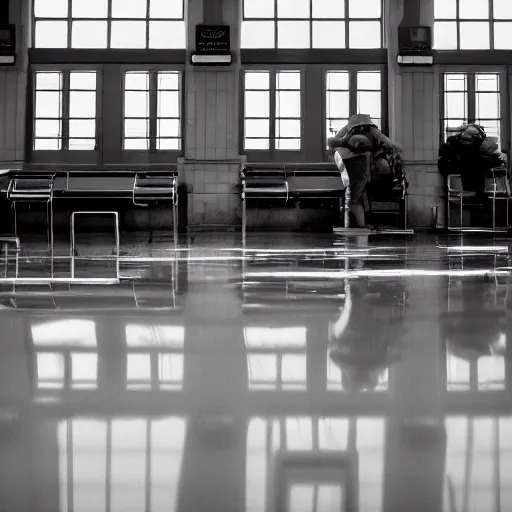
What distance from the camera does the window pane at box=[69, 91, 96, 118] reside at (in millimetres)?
10641

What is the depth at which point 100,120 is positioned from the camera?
10648 mm

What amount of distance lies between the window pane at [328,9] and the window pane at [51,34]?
3456 mm

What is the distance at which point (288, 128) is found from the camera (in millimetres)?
10719

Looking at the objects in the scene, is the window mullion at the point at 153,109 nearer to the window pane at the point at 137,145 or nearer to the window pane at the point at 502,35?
the window pane at the point at 137,145

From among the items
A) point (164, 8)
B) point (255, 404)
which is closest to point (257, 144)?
point (164, 8)

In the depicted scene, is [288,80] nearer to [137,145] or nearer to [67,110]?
[137,145]

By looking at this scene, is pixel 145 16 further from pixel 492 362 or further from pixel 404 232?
pixel 492 362

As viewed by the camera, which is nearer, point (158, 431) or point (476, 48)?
point (158, 431)

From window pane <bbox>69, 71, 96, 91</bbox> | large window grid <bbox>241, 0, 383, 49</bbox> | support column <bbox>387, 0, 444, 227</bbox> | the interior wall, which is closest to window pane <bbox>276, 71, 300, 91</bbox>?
large window grid <bbox>241, 0, 383, 49</bbox>

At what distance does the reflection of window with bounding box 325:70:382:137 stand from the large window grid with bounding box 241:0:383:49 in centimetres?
42

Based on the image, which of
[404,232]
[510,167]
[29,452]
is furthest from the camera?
[510,167]

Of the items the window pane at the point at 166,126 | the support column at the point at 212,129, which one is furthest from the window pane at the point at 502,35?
the window pane at the point at 166,126

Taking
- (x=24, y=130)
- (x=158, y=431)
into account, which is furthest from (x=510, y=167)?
(x=158, y=431)

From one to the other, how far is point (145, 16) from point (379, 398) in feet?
34.1
